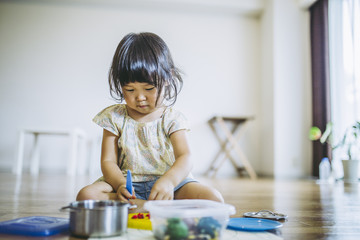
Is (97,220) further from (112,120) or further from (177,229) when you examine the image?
(112,120)

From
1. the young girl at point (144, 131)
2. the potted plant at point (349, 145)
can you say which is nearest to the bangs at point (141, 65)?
the young girl at point (144, 131)

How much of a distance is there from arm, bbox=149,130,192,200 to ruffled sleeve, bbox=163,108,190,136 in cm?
1

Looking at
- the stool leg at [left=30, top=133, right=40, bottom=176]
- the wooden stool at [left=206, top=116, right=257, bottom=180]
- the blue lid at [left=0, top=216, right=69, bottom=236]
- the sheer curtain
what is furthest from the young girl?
the stool leg at [left=30, top=133, right=40, bottom=176]

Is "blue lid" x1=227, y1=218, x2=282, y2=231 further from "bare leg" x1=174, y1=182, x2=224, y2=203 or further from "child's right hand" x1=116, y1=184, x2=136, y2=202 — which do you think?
"child's right hand" x1=116, y1=184, x2=136, y2=202

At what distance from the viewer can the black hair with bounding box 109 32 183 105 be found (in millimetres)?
919

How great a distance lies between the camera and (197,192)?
926 mm

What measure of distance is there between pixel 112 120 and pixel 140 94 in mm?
163

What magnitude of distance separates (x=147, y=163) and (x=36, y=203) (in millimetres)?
458

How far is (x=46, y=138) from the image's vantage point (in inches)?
146

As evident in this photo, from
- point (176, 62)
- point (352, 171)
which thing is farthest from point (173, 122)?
point (176, 62)

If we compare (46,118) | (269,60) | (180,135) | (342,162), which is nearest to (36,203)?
(180,135)

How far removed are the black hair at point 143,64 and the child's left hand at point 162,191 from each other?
0.26 m

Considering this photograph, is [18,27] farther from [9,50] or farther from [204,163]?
[204,163]

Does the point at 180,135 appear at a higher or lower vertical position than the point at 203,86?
lower
